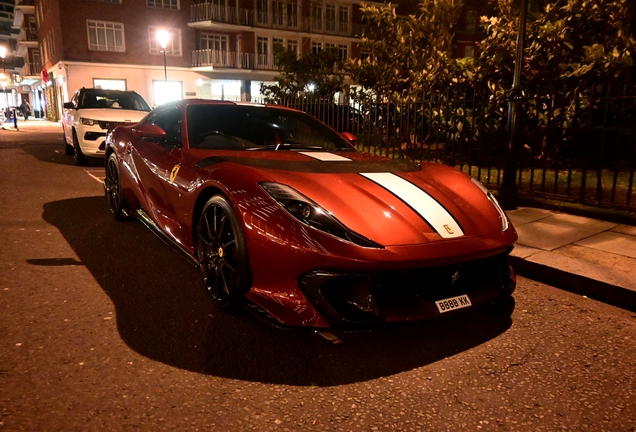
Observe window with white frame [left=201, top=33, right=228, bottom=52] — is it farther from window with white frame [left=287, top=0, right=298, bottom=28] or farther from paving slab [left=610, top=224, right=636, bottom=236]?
paving slab [left=610, top=224, right=636, bottom=236]

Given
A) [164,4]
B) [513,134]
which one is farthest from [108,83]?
[513,134]

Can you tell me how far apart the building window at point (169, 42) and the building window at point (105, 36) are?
172 centimetres

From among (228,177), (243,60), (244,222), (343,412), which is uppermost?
(243,60)

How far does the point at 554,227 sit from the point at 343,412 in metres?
4.12

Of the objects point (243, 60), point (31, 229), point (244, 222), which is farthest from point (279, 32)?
point (244, 222)

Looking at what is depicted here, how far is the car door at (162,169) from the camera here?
12.4 ft

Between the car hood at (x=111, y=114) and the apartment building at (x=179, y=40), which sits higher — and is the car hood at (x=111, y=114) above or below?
below

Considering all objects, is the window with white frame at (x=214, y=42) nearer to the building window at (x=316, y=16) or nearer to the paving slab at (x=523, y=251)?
the building window at (x=316, y=16)

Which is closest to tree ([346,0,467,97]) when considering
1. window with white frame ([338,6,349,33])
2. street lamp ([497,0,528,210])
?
street lamp ([497,0,528,210])

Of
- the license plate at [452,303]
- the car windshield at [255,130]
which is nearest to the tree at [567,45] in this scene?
the car windshield at [255,130]

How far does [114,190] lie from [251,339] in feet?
11.3

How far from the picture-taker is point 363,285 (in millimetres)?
2430

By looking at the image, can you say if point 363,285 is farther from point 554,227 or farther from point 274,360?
point 554,227

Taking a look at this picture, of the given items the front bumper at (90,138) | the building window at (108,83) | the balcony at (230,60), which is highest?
the balcony at (230,60)
